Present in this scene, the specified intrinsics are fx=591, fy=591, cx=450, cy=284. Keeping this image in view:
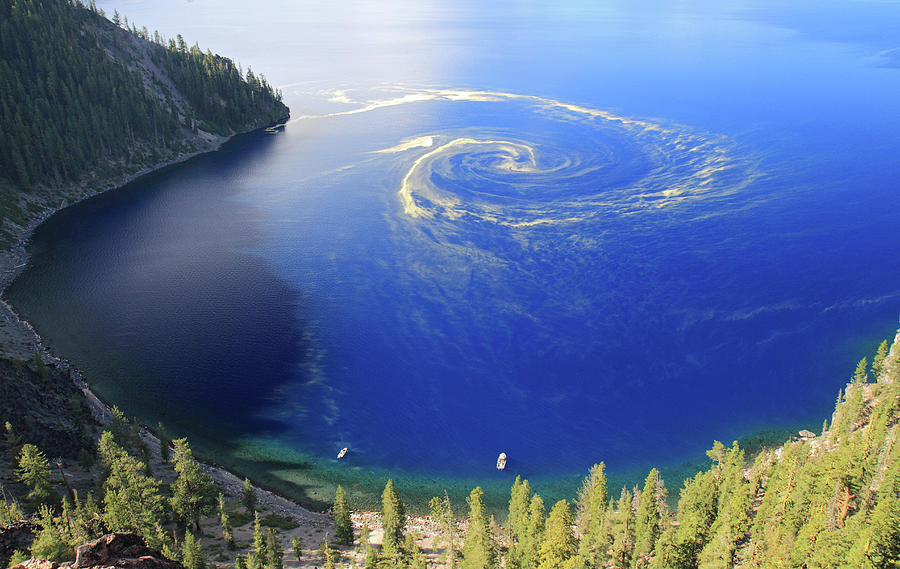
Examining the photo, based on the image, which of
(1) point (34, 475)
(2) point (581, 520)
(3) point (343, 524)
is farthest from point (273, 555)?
(2) point (581, 520)

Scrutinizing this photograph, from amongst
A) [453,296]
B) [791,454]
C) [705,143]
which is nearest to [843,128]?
[705,143]

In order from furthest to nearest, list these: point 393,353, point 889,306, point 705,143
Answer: point 705,143 → point 889,306 → point 393,353

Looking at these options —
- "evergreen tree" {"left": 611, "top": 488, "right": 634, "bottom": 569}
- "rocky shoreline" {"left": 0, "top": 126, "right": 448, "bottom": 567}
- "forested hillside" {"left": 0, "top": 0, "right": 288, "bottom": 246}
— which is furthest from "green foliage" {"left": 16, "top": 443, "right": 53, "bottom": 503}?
"forested hillside" {"left": 0, "top": 0, "right": 288, "bottom": 246}

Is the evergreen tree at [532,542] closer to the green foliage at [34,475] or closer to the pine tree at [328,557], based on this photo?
the pine tree at [328,557]

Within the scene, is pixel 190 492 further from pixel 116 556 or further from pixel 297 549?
pixel 116 556

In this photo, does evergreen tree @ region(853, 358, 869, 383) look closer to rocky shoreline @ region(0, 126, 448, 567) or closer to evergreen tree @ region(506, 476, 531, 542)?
evergreen tree @ region(506, 476, 531, 542)

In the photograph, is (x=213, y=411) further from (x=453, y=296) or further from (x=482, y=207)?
(x=482, y=207)

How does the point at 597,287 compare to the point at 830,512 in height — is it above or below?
above
